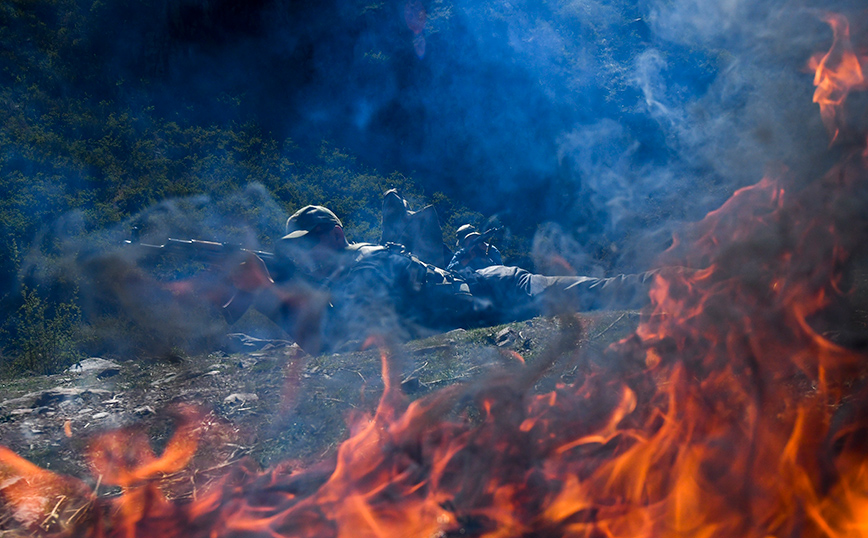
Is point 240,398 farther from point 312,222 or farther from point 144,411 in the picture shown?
point 312,222

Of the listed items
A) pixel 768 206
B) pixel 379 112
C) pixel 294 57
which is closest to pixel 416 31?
pixel 379 112

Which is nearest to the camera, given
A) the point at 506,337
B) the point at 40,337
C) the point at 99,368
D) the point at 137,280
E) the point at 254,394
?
the point at 254,394

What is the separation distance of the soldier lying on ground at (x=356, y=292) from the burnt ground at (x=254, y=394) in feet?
2.26

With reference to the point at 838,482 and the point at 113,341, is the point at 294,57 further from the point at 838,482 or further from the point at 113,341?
the point at 838,482

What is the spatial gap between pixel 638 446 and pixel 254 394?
9.95 ft

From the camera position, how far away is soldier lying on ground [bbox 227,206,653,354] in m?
5.90

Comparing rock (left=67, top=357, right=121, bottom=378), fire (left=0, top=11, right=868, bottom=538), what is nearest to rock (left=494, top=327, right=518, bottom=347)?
fire (left=0, top=11, right=868, bottom=538)

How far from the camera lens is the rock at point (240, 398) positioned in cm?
398

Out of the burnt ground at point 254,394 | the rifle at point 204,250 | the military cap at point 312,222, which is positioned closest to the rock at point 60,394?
the burnt ground at point 254,394

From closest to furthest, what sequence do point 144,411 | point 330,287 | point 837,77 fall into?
point 144,411 → point 837,77 → point 330,287

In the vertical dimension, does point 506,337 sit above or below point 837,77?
below

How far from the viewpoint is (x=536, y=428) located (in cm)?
297

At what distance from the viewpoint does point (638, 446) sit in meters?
2.73

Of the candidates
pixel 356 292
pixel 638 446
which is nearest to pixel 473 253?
pixel 356 292
